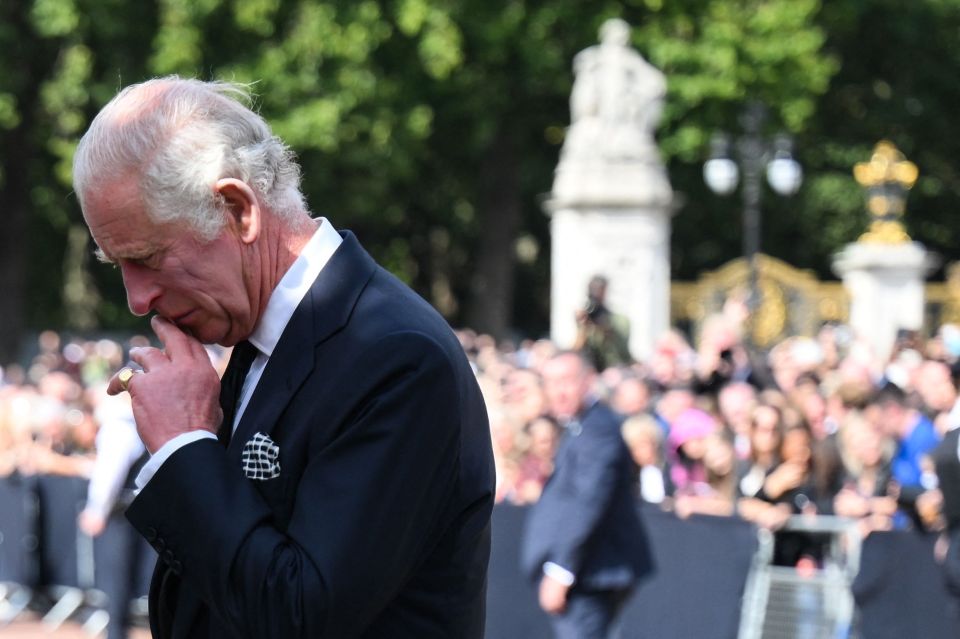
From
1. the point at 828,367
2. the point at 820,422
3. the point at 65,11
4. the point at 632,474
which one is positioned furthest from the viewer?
the point at 65,11

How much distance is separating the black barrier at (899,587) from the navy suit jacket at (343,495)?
6515 millimetres

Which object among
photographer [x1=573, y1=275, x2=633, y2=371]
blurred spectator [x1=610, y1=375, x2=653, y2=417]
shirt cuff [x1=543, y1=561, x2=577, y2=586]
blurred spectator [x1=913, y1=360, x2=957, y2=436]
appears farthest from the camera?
photographer [x1=573, y1=275, x2=633, y2=371]

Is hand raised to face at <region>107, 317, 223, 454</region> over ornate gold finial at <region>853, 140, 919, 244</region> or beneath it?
beneath

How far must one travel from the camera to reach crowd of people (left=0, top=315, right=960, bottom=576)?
9.01m

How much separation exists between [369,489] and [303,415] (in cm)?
16

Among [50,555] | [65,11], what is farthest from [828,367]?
[65,11]

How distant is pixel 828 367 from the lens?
650 inches

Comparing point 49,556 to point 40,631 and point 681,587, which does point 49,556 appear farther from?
point 681,587

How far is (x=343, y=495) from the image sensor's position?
7.41 feet

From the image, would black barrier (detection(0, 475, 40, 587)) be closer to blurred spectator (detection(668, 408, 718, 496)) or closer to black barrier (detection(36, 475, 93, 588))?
black barrier (detection(36, 475, 93, 588))

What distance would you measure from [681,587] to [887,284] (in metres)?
16.6

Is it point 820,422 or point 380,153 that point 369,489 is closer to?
point 820,422

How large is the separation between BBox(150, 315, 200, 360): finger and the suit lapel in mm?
109

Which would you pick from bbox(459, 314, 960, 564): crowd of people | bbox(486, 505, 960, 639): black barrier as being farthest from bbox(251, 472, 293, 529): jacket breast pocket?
bbox(459, 314, 960, 564): crowd of people
